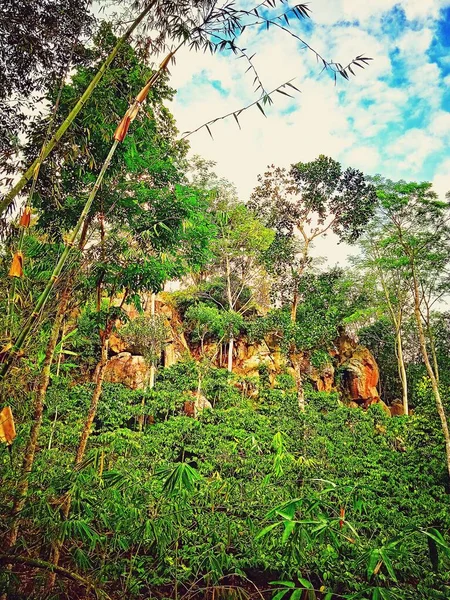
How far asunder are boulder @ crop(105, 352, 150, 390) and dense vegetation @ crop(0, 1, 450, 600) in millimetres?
69

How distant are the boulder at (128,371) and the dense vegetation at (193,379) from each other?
69 mm

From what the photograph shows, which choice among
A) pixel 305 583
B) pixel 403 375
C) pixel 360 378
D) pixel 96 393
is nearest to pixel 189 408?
pixel 96 393

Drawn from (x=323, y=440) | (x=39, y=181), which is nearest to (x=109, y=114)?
(x=39, y=181)

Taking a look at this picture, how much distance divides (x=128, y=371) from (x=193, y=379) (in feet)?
6.82

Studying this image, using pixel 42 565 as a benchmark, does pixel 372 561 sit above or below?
above

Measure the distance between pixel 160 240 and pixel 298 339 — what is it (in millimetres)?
7168

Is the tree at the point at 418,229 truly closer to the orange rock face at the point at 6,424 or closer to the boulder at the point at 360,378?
the boulder at the point at 360,378

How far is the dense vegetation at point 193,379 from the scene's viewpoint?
153 cm

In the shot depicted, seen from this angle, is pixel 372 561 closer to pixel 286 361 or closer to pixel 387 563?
pixel 387 563

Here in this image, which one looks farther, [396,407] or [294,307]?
[396,407]

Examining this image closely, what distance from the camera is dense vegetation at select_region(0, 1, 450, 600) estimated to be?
1530mm

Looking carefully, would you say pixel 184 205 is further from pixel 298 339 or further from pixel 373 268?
pixel 373 268

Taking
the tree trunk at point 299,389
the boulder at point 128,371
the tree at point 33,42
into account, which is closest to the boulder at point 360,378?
the tree trunk at point 299,389

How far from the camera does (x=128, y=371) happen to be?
10.2m
